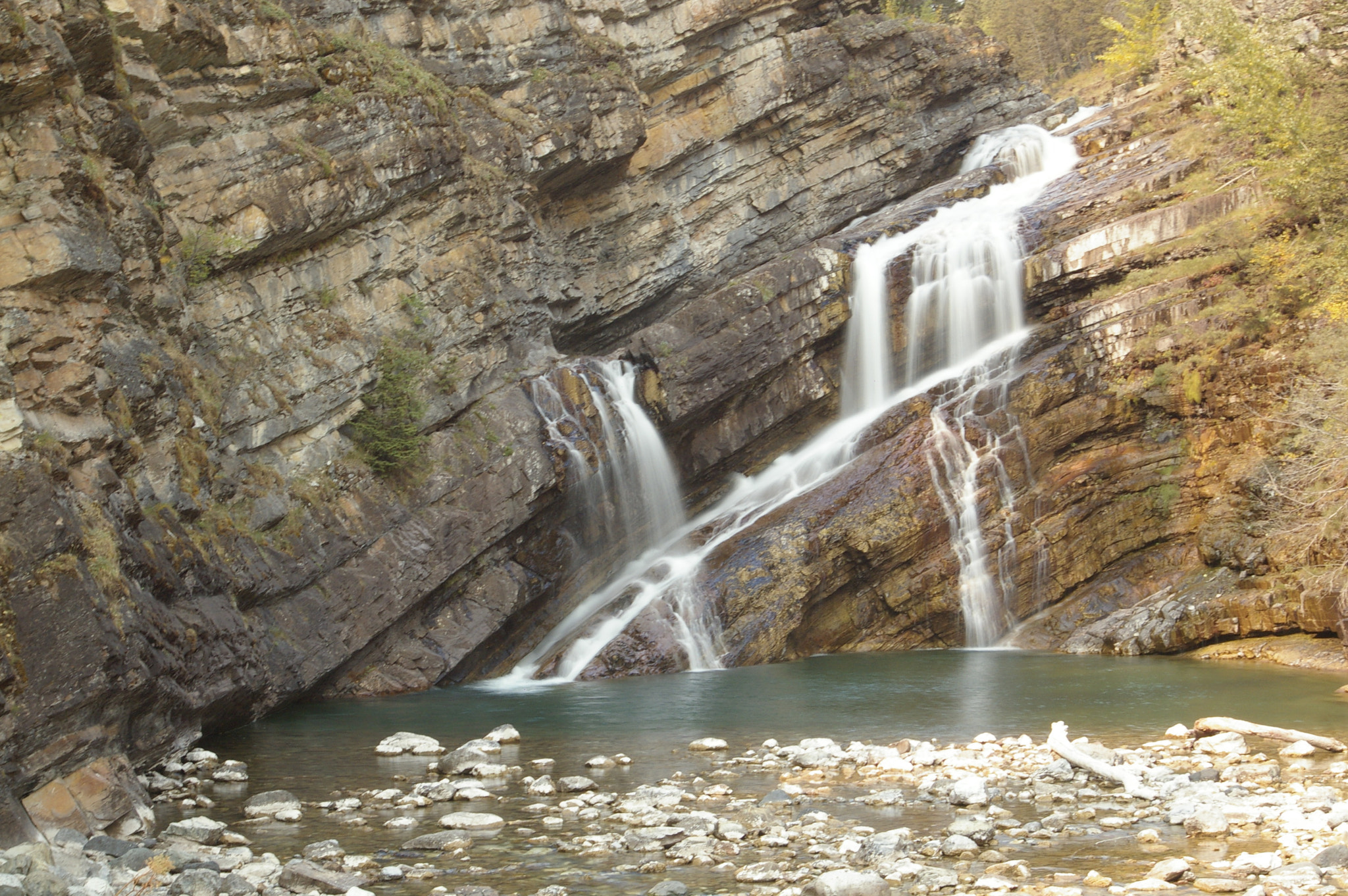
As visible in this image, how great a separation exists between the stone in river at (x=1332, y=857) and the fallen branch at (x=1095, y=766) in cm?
235

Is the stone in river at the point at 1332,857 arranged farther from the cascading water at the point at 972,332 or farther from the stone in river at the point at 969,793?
the cascading water at the point at 972,332

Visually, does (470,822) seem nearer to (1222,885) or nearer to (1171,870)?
(1171,870)

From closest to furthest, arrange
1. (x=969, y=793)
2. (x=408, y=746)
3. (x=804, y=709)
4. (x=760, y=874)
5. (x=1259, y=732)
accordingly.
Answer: (x=760, y=874)
(x=969, y=793)
(x=1259, y=732)
(x=408, y=746)
(x=804, y=709)

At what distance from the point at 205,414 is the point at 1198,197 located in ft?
80.7

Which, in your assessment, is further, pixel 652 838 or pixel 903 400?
pixel 903 400

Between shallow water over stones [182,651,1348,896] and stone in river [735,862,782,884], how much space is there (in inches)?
1.9

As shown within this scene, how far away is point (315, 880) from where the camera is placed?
838 cm

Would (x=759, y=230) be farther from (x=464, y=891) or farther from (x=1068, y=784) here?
(x=464, y=891)

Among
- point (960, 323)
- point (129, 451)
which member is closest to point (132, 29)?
point (129, 451)

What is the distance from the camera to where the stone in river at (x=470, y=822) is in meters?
10.2

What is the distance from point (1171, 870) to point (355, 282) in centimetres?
2115

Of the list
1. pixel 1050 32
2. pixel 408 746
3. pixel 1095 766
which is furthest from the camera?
pixel 1050 32

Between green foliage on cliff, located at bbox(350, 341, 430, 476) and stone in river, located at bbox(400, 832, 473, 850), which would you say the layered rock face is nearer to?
green foliage on cliff, located at bbox(350, 341, 430, 476)

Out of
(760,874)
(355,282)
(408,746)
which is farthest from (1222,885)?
(355,282)
